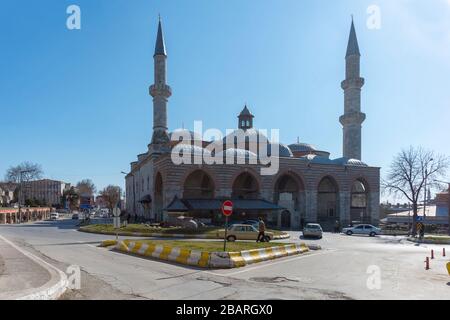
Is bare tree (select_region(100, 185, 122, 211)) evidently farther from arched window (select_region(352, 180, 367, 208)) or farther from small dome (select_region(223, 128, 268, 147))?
arched window (select_region(352, 180, 367, 208))

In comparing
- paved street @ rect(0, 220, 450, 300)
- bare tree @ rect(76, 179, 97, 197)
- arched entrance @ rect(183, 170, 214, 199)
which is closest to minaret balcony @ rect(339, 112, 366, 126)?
arched entrance @ rect(183, 170, 214, 199)

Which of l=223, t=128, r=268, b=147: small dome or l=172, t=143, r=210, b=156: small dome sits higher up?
l=223, t=128, r=268, b=147: small dome

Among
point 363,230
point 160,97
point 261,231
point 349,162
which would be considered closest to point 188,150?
point 160,97

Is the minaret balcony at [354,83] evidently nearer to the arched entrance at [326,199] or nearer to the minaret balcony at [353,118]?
the minaret balcony at [353,118]

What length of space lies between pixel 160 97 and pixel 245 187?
17017 millimetres

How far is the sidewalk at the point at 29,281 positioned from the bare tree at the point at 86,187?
126 metres

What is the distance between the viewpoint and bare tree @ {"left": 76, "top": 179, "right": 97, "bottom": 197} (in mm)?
134325

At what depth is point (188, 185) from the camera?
5266cm

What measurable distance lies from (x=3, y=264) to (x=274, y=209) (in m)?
38.2

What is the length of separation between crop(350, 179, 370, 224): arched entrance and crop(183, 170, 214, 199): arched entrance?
21223 mm

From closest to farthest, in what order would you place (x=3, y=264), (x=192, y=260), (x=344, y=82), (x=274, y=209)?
(x=3, y=264) → (x=192, y=260) → (x=274, y=209) → (x=344, y=82)
